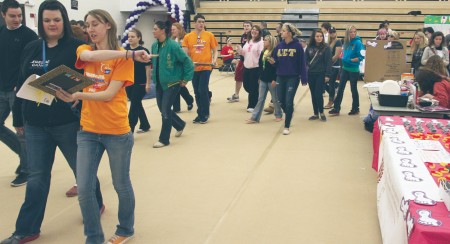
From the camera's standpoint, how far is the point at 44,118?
3.11 meters

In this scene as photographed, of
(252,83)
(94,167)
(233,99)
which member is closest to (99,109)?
(94,167)

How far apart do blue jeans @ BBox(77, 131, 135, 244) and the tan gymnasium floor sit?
0.43 metres

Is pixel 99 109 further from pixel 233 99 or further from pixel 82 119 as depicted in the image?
pixel 233 99

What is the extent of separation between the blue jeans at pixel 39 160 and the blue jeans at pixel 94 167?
0.25 m

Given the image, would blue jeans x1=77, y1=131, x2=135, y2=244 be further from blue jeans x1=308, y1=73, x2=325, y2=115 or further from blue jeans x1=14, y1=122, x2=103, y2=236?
blue jeans x1=308, y1=73, x2=325, y2=115

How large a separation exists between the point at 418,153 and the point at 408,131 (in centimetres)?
69

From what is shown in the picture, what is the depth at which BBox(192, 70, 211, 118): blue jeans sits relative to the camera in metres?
7.38

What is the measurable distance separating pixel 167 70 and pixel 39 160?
294 centimetres

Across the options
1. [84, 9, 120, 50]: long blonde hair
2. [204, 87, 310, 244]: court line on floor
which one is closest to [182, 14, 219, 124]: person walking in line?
[204, 87, 310, 244]: court line on floor

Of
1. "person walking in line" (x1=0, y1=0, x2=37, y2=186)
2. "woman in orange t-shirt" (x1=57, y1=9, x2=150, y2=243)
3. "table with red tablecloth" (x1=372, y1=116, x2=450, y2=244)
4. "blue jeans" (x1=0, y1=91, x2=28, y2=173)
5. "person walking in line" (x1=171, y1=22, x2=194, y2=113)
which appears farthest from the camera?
"person walking in line" (x1=171, y1=22, x2=194, y2=113)

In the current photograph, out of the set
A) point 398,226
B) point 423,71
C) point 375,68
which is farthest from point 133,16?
point 398,226

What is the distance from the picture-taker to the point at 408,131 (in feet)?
13.7

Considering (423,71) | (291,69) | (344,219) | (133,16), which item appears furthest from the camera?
(133,16)

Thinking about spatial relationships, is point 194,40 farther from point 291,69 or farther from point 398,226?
point 398,226
